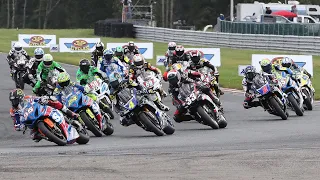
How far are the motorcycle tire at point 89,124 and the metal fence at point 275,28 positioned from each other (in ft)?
98.8

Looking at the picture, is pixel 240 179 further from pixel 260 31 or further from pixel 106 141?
pixel 260 31

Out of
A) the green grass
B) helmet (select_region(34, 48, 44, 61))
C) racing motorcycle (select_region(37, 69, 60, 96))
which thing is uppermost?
helmet (select_region(34, 48, 44, 61))

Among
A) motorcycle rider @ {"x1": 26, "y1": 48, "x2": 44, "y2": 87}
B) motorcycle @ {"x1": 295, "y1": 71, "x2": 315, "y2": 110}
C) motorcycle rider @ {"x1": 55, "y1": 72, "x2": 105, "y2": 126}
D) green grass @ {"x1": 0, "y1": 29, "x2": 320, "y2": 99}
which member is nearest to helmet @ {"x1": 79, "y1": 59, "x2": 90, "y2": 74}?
motorcycle rider @ {"x1": 55, "y1": 72, "x2": 105, "y2": 126}

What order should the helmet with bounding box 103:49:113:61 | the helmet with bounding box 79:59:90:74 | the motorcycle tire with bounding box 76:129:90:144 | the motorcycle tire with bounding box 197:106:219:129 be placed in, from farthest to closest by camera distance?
the helmet with bounding box 103:49:113:61, the helmet with bounding box 79:59:90:74, the motorcycle tire with bounding box 197:106:219:129, the motorcycle tire with bounding box 76:129:90:144

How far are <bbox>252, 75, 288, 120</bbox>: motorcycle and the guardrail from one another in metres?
24.7

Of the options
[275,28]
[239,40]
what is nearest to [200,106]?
[275,28]

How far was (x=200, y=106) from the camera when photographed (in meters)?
18.3

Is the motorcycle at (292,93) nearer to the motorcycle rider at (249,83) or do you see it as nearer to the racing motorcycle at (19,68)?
the motorcycle rider at (249,83)

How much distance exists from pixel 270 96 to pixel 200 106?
2.37m

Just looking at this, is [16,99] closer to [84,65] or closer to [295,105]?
[84,65]

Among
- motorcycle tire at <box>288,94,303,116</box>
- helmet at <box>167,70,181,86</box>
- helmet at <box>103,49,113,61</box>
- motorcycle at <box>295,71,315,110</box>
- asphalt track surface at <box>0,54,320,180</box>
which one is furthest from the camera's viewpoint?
motorcycle at <box>295,71,315,110</box>

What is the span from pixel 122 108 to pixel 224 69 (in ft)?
77.6

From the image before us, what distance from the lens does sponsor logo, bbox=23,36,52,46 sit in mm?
48938

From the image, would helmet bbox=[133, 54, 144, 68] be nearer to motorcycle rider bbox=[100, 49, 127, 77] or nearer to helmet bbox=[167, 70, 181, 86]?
helmet bbox=[167, 70, 181, 86]
